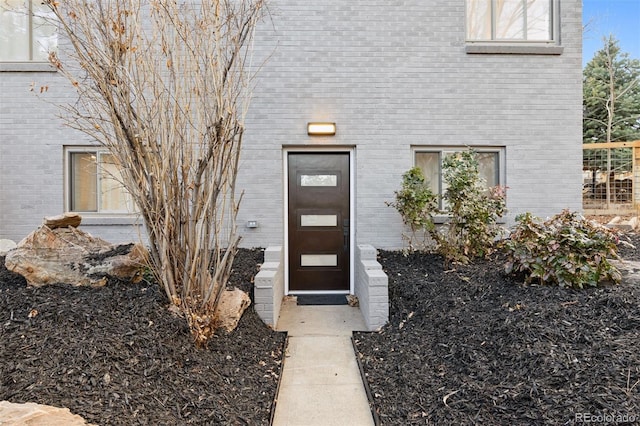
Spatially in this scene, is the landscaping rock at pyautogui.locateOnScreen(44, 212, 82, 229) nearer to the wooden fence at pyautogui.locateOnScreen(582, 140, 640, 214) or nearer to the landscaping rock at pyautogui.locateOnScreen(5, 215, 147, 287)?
the landscaping rock at pyautogui.locateOnScreen(5, 215, 147, 287)

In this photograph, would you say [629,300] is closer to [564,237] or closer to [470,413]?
[564,237]

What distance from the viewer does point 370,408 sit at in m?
2.73

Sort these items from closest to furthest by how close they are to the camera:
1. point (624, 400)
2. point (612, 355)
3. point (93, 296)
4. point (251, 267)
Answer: point (624, 400), point (612, 355), point (93, 296), point (251, 267)

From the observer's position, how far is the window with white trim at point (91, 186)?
18.7ft

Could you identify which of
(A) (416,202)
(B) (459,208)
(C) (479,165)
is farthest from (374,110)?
(B) (459,208)

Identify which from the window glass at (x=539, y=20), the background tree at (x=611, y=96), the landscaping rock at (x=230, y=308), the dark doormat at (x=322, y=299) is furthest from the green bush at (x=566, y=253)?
the background tree at (x=611, y=96)

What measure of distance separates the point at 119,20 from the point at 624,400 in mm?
4286

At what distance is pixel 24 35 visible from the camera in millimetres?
5684

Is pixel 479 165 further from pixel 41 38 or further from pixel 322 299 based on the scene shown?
pixel 41 38

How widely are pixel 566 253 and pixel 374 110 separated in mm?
3245

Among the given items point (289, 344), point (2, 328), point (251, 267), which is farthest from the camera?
point (251, 267)

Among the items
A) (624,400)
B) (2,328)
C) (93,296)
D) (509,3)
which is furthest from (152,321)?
(509,3)
